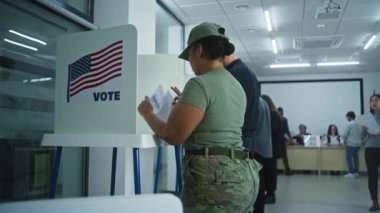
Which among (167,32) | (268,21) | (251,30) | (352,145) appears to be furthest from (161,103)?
(352,145)

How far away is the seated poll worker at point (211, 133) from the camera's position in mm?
1242

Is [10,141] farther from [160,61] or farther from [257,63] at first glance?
[257,63]

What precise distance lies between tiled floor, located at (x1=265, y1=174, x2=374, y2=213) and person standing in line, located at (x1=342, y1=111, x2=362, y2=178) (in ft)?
1.30

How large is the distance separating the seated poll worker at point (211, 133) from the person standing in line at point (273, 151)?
122 inches

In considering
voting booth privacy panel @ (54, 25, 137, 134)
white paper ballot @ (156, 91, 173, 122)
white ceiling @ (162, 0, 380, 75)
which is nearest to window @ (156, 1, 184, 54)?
white ceiling @ (162, 0, 380, 75)

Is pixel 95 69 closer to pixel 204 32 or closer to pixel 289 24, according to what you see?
pixel 204 32

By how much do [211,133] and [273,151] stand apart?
Answer: 3.44 metres

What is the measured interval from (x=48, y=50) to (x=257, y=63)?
728 cm

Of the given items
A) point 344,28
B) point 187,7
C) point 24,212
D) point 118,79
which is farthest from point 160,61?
point 344,28

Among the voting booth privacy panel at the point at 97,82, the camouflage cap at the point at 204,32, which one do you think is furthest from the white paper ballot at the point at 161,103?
the camouflage cap at the point at 204,32

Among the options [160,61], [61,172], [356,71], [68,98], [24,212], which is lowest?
[61,172]

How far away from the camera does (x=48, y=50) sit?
2576 millimetres

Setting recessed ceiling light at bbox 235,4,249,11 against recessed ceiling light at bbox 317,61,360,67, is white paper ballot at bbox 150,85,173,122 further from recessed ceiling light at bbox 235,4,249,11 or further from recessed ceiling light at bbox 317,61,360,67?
recessed ceiling light at bbox 317,61,360,67

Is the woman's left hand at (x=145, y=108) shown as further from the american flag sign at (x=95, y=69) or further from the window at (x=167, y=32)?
the window at (x=167, y=32)
